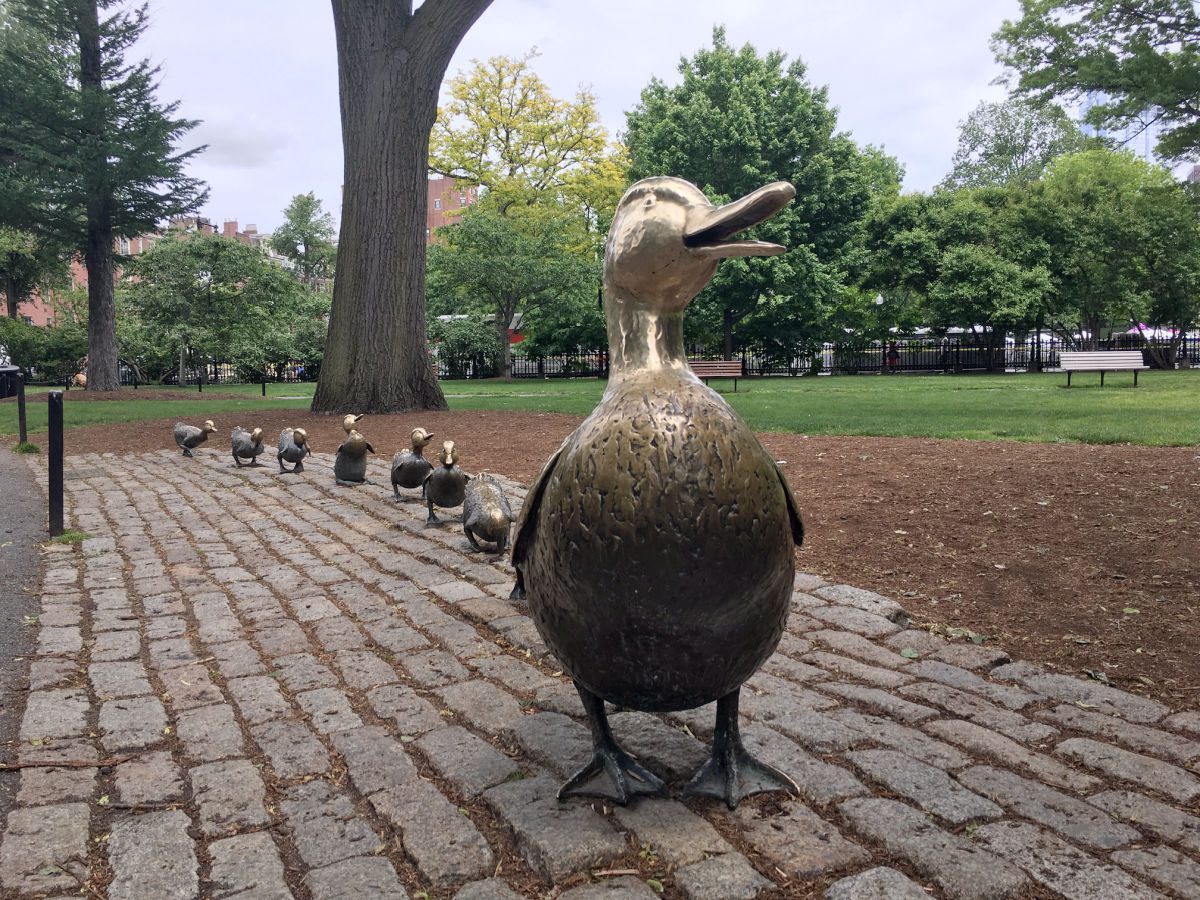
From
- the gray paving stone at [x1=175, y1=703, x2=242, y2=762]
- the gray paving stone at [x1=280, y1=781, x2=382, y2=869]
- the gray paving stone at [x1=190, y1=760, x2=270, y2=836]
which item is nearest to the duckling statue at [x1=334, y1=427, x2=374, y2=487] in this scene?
the gray paving stone at [x1=175, y1=703, x2=242, y2=762]

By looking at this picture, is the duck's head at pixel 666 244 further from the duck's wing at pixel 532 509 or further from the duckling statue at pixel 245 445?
the duckling statue at pixel 245 445

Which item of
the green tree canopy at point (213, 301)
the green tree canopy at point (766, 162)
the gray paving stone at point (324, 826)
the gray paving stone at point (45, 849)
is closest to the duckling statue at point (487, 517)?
the gray paving stone at point (324, 826)

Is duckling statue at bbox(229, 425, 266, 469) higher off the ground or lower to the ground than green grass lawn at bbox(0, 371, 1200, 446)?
lower

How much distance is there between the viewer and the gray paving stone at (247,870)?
2.29 m

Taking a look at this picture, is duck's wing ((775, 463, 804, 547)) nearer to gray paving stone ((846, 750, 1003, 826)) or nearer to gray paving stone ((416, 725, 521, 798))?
gray paving stone ((846, 750, 1003, 826))

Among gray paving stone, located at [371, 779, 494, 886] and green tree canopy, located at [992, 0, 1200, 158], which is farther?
green tree canopy, located at [992, 0, 1200, 158]

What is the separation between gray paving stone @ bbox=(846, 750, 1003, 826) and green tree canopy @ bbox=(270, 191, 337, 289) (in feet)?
208

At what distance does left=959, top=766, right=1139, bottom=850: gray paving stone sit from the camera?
250 centimetres

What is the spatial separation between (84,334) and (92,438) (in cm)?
2386

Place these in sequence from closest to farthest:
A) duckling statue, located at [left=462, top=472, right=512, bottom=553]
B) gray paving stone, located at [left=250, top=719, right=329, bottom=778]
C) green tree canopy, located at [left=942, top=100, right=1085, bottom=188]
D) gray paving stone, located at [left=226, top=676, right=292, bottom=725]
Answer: gray paving stone, located at [left=250, top=719, right=329, bottom=778] < gray paving stone, located at [left=226, top=676, right=292, bottom=725] < duckling statue, located at [left=462, top=472, right=512, bottom=553] < green tree canopy, located at [left=942, top=100, right=1085, bottom=188]

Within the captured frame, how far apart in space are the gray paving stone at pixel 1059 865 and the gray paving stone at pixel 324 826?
1.79 m

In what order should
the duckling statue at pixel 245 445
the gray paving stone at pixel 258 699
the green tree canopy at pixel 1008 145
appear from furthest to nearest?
the green tree canopy at pixel 1008 145 → the duckling statue at pixel 245 445 → the gray paving stone at pixel 258 699

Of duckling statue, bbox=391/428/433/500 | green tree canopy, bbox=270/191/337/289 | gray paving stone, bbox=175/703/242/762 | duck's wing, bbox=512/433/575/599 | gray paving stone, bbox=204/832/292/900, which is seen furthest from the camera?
green tree canopy, bbox=270/191/337/289

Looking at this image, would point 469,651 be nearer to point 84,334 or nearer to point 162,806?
point 162,806
